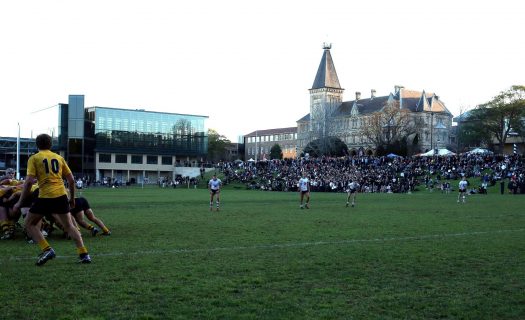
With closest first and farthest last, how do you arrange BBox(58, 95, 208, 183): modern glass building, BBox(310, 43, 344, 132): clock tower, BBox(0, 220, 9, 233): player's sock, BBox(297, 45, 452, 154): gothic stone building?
1. BBox(0, 220, 9, 233): player's sock
2. BBox(58, 95, 208, 183): modern glass building
3. BBox(297, 45, 452, 154): gothic stone building
4. BBox(310, 43, 344, 132): clock tower

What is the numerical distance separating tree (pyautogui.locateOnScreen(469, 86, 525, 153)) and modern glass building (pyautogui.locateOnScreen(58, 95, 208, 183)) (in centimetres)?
4991

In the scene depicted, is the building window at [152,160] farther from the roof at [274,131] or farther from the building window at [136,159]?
the roof at [274,131]

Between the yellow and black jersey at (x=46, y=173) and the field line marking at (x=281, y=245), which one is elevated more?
the yellow and black jersey at (x=46, y=173)

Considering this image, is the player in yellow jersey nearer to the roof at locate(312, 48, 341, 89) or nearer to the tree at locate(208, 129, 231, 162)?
the roof at locate(312, 48, 341, 89)

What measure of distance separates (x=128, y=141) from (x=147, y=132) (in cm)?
420

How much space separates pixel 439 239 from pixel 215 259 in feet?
19.7

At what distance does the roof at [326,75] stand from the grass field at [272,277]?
123m

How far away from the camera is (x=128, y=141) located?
328ft

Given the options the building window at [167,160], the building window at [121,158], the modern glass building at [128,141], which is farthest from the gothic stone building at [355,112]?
the building window at [121,158]

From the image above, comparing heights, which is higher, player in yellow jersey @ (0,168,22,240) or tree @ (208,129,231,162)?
tree @ (208,129,231,162)

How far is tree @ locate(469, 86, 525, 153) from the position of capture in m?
92.1

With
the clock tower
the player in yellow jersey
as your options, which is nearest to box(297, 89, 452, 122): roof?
the clock tower

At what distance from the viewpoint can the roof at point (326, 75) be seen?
13562 cm

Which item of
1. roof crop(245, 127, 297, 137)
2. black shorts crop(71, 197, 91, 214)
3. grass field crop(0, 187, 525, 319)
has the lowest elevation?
grass field crop(0, 187, 525, 319)
